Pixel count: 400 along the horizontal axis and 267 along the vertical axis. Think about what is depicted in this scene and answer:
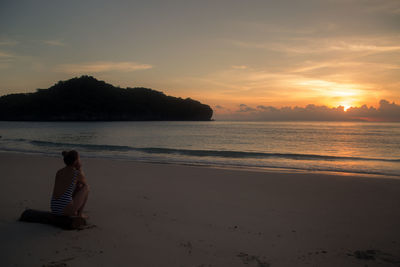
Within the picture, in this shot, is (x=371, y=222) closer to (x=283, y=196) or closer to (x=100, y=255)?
(x=283, y=196)

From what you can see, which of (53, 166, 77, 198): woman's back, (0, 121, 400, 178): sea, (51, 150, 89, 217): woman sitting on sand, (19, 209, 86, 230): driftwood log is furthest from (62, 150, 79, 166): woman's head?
(0, 121, 400, 178): sea

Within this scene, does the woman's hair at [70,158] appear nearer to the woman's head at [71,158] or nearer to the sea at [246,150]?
the woman's head at [71,158]

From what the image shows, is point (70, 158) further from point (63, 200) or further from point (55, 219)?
point (55, 219)

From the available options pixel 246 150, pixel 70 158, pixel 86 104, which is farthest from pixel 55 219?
pixel 86 104

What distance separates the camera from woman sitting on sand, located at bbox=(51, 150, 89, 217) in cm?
449

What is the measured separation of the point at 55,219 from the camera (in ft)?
15.1

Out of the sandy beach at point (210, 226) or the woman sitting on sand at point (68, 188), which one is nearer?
the sandy beach at point (210, 226)

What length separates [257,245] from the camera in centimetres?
446

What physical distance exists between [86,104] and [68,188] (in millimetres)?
129107

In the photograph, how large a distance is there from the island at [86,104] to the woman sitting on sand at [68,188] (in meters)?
127

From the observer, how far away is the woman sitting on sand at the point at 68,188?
449cm

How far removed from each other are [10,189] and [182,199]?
5.14m

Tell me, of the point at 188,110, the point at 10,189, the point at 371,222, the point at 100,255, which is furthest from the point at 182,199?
the point at 188,110

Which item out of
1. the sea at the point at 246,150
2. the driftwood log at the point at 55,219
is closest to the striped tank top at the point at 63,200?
the driftwood log at the point at 55,219
